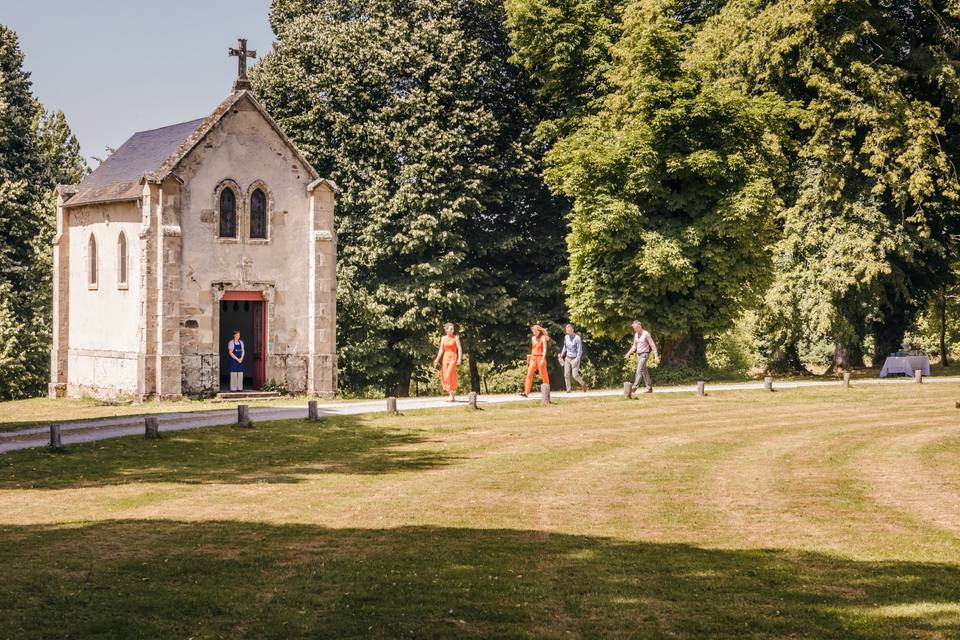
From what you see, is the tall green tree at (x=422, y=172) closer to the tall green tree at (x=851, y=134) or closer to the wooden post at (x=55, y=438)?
the tall green tree at (x=851, y=134)

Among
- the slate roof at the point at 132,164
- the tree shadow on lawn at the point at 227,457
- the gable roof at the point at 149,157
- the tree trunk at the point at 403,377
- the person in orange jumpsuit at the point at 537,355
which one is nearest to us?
the tree shadow on lawn at the point at 227,457

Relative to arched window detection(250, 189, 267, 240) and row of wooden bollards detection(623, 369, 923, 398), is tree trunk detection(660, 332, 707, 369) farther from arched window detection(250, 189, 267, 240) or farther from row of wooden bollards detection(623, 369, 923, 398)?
arched window detection(250, 189, 267, 240)

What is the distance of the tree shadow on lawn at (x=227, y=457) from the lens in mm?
19922

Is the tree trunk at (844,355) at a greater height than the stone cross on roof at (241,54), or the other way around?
the stone cross on roof at (241,54)

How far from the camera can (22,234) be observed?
169 feet

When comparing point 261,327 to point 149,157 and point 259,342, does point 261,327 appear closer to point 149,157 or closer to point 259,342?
point 259,342

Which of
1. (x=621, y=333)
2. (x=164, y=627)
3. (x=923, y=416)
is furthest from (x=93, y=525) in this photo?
(x=621, y=333)

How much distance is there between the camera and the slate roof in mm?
40094

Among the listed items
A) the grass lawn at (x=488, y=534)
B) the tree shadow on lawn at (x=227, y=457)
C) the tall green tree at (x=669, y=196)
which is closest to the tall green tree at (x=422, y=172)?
the tall green tree at (x=669, y=196)

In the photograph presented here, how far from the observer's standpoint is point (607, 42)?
4506 cm

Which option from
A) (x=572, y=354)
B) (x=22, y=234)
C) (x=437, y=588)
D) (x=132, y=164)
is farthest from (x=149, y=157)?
(x=437, y=588)

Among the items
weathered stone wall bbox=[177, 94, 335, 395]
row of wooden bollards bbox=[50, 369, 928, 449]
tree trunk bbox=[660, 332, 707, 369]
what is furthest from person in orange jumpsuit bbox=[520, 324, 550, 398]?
tree trunk bbox=[660, 332, 707, 369]

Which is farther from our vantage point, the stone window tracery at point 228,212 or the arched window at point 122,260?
the arched window at point 122,260

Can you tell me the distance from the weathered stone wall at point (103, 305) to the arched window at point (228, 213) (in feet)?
9.77
